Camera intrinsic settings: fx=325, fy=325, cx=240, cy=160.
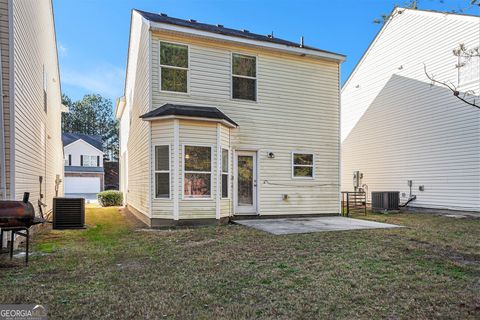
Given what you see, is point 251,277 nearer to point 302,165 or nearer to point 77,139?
point 302,165

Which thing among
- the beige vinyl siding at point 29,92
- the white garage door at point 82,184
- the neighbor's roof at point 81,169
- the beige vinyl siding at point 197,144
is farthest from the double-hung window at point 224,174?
the neighbor's roof at point 81,169

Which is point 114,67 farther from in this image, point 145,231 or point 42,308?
point 42,308

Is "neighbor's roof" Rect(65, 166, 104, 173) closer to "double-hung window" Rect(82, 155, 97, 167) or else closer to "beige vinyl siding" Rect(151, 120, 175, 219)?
"double-hung window" Rect(82, 155, 97, 167)

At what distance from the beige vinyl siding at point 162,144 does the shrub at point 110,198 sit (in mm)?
9469

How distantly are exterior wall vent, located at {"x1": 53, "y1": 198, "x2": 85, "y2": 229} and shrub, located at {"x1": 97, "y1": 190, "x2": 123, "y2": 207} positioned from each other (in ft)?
28.0

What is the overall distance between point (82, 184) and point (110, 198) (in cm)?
1761

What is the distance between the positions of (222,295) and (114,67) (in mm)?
49739

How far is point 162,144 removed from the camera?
28.6 feet

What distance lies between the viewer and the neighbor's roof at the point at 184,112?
8398 mm

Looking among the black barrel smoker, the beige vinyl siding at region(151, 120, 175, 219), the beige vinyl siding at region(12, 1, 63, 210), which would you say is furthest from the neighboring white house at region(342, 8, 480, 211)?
the black barrel smoker

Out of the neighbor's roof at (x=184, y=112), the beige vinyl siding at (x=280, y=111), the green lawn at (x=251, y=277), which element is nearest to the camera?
the green lawn at (x=251, y=277)

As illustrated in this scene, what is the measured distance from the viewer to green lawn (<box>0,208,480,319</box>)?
3.24m

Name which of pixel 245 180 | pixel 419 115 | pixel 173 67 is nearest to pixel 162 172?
pixel 245 180

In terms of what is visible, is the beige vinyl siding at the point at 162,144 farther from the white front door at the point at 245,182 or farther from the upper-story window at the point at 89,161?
the upper-story window at the point at 89,161
